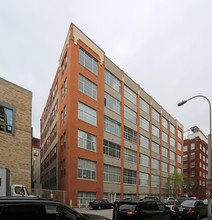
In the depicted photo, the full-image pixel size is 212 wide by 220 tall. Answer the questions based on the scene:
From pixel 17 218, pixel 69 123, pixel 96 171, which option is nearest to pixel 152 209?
pixel 17 218

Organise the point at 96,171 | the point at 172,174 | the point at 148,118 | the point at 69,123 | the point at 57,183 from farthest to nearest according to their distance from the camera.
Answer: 1. the point at 172,174
2. the point at 148,118
3. the point at 57,183
4. the point at 96,171
5. the point at 69,123

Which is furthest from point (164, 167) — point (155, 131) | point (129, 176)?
point (129, 176)

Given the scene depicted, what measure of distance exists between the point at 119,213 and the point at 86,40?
3216 centimetres

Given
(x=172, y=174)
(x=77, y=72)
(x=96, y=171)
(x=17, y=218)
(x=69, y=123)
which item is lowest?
(x=172, y=174)

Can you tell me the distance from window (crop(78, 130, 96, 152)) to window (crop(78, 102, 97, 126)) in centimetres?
196

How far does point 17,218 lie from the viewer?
15.5 ft

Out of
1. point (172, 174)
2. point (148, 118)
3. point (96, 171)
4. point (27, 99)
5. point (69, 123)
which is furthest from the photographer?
point (172, 174)

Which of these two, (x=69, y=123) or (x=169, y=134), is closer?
(x=69, y=123)

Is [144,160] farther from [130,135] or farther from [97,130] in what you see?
[97,130]

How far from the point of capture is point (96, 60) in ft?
137

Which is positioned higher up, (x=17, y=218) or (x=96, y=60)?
(x=96, y=60)

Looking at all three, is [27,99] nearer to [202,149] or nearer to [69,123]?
[69,123]

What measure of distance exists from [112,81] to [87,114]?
402 inches

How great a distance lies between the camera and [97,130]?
39562mm
